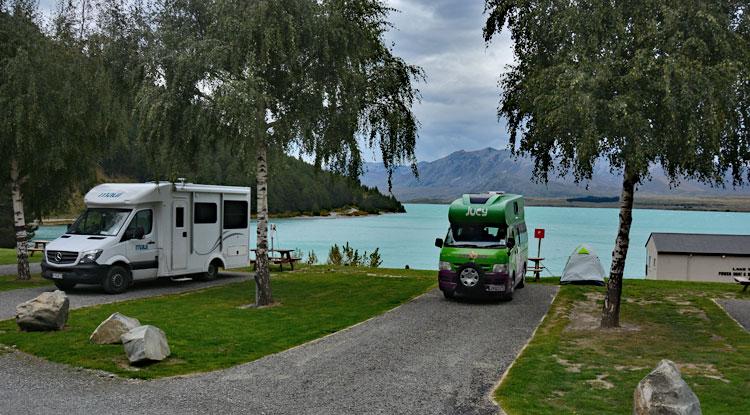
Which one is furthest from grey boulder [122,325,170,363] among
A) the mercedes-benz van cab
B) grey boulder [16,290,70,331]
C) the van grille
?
the mercedes-benz van cab

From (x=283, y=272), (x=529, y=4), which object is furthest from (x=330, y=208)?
(x=529, y=4)

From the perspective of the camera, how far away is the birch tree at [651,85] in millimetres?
10742

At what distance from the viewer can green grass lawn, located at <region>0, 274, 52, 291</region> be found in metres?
18.8

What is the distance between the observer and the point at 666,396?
666 centimetres

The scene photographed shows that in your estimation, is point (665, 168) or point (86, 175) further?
point (86, 175)

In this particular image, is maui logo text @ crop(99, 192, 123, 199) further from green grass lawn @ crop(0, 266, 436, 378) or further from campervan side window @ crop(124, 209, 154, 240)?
green grass lawn @ crop(0, 266, 436, 378)

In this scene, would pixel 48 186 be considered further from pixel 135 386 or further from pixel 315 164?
pixel 135 386

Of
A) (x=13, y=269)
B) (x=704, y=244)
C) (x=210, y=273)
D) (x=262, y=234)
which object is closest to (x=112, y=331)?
(x=262, y=234)

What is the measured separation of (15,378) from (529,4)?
11977 mm

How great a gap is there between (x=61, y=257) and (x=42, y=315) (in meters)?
6.03

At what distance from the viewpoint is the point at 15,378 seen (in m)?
8.88

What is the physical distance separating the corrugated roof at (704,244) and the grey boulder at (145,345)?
33.6 meters

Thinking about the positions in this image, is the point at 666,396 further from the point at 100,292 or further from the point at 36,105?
the point at 36,105

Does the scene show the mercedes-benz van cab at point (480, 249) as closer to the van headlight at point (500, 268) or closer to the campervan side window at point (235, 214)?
the van headlight at point (500, 268)
